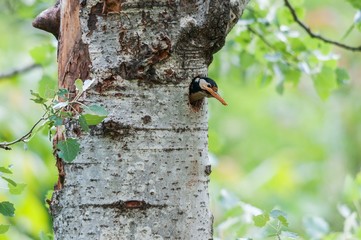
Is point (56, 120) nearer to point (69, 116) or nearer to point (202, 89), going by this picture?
point (69, 116)

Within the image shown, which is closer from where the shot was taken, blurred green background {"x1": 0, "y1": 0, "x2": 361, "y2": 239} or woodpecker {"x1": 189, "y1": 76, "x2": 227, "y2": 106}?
woodpecker {"x1": 189, "y1": 76, "x2": 227, "y2": 106}

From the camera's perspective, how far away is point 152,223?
4.42ft

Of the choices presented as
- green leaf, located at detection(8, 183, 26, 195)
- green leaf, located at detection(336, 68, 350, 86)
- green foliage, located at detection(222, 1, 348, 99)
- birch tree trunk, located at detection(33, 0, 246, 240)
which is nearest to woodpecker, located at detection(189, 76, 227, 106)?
birch tree trunk, located at detection(33, 0, 246, 240)

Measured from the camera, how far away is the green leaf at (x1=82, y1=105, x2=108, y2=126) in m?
1.25

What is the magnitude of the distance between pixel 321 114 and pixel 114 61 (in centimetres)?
464

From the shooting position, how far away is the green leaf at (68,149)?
4.09 ft

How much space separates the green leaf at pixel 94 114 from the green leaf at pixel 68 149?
4cm

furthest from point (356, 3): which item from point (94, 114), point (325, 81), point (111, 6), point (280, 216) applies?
point (94, 114)

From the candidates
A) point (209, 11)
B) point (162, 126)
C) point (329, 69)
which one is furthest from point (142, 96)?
point (329, 69)

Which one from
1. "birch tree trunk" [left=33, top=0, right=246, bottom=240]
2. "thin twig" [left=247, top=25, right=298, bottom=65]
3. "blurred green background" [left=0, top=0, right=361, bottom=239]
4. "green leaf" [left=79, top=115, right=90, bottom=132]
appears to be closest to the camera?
"green leaf" [left=79, top=115, right=90, bottom=132]

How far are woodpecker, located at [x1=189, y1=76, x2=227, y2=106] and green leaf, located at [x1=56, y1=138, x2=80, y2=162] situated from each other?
246mm

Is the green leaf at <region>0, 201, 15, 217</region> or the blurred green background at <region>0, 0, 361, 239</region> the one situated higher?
the blurred green background at <region>0, 0, 361, 239</region>

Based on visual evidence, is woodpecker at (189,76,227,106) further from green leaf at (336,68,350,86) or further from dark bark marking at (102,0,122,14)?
green leaf at (336,68,350,86)

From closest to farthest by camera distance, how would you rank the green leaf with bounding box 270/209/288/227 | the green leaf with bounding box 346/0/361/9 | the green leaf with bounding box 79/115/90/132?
the green leaf with bounding box 79/115/90/132, the green leaf with bounding box 270/209/288/227, the green leaf with bounding box 346/0/361/9
